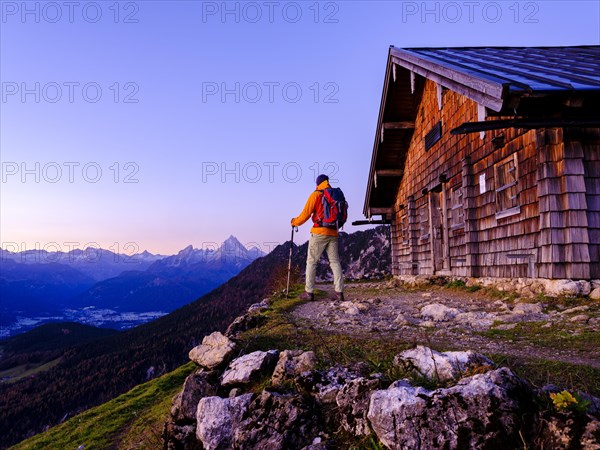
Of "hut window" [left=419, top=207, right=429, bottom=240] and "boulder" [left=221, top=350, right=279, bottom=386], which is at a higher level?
"hut window" [left=419, top=207, right=429, bottom=240]

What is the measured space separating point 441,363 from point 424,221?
12732 millimetres

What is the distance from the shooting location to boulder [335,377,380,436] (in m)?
2.71

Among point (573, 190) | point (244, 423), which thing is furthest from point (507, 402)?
point (573, 190)

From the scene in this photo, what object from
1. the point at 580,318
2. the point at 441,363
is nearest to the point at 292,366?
the point at 441,363

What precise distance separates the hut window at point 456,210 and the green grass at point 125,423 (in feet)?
27.3

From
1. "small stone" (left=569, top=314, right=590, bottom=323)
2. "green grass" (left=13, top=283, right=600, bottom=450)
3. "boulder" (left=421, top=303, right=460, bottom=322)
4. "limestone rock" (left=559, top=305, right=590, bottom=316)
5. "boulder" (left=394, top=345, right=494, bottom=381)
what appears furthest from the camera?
"boulder" (left=421, top=303, right=460, bottom=322)

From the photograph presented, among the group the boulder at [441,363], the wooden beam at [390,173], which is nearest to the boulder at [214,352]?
the boulder at [441,363]

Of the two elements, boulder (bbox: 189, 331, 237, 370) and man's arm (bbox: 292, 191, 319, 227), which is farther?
man's arm (bbox: 292, 191, 319, 227)

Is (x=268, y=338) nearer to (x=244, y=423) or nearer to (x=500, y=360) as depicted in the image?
(x=244, y=423)

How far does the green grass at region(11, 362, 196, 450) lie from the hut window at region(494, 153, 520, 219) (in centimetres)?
730

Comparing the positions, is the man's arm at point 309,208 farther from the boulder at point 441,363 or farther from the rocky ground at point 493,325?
the boulder at point 441,363

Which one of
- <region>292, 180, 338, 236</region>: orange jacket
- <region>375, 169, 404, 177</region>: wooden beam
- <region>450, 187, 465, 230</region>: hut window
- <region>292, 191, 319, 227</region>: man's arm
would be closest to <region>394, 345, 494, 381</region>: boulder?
<region>292, 180, 338, 236</region>: orange jacket

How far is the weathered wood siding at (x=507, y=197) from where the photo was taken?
7.29 m

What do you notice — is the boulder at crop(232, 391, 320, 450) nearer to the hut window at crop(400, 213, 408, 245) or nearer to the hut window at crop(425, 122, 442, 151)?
the hut window at crop(425, 122, 442, 151)
